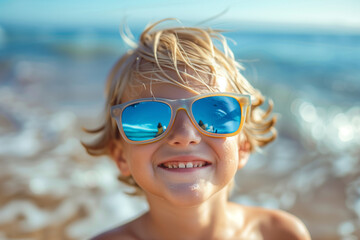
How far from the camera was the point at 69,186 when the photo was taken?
4.52 metres

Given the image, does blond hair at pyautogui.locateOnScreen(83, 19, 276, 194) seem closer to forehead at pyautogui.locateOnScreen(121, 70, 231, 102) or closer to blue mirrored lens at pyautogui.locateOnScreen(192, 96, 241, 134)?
forehead at pyautogui.locateOnScreen(121, 70, 231, 102)

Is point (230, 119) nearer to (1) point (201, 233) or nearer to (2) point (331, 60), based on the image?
(1) point (201, 233)

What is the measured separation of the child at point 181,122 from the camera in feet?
6.40

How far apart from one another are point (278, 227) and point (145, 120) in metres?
1.27

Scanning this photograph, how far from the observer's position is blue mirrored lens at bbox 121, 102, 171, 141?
1.95m

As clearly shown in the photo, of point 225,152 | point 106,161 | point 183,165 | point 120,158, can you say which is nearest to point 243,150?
point 225,152

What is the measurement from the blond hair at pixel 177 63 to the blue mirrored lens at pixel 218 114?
113mm

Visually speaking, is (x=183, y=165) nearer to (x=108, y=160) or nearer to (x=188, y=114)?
(x=188, y=114)

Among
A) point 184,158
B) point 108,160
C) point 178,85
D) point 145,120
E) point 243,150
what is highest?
point 178,85

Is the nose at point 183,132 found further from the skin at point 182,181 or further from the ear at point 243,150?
the ear at point 243,150

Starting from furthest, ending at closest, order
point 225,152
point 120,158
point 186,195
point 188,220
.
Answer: point 120,158
point 188,220
point 225,152
point 186,195

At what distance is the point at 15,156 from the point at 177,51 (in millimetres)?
3759

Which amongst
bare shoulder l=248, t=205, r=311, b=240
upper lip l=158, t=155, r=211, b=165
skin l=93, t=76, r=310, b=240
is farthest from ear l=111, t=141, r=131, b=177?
bare shoulder l=248, t=205, r=311, b=240

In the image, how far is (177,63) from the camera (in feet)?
6.81
